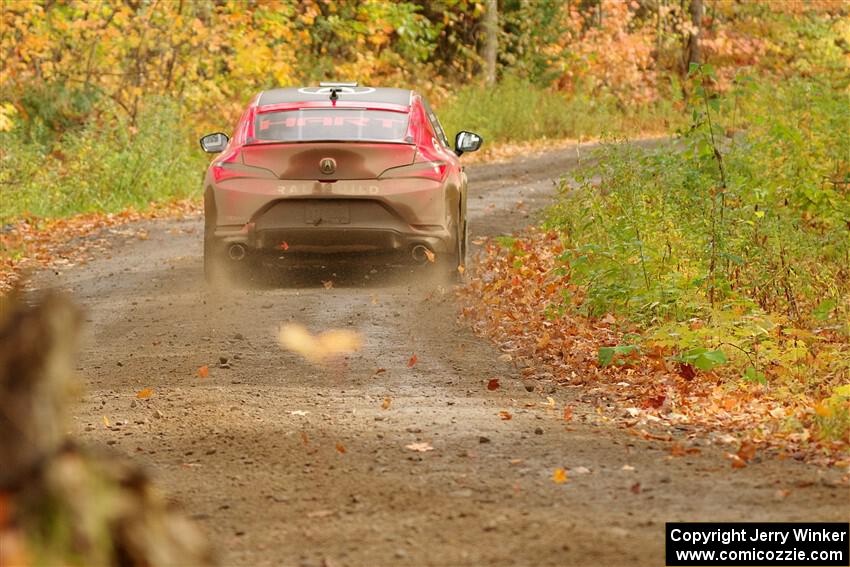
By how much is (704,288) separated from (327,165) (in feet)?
11.3

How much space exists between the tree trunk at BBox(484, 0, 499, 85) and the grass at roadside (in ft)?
64.0

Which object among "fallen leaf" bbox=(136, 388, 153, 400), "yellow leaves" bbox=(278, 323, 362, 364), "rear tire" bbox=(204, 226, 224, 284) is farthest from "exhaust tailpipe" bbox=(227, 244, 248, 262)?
"fallen leaf" bbox=(136, 388, 153, 400)

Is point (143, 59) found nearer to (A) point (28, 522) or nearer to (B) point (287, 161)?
(B) point (287, 161)

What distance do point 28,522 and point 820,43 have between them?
1379 inches

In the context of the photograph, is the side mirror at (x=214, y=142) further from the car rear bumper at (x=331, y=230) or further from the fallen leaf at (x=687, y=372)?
the fallen leaf at (x=687, y=372)

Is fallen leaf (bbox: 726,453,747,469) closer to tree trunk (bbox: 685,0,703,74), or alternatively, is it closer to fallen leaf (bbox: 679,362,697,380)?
fallen leaf (bbox: 679,362,697,380)

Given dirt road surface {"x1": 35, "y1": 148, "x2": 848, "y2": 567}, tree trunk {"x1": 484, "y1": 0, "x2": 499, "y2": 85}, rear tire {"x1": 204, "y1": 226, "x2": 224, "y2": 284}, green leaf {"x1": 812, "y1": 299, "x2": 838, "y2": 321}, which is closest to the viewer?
dirt road surface {"x1": 35, "y1": 148, "x2": 848, "y2": 567}

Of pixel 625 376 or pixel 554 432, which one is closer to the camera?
pixel 554 432

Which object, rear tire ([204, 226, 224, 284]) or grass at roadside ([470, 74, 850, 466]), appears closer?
grass at roadside ([470, 74, 850, 466])

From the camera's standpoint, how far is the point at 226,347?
10.0m

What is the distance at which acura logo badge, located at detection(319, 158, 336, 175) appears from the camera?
11.8 meters

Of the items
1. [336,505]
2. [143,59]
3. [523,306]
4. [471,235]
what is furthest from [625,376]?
[143,59]

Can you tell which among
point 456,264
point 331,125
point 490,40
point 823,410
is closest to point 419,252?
point 456,264

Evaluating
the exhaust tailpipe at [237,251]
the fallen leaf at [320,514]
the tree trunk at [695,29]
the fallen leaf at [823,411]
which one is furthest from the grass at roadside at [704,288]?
the tree trunk at [695,29]
